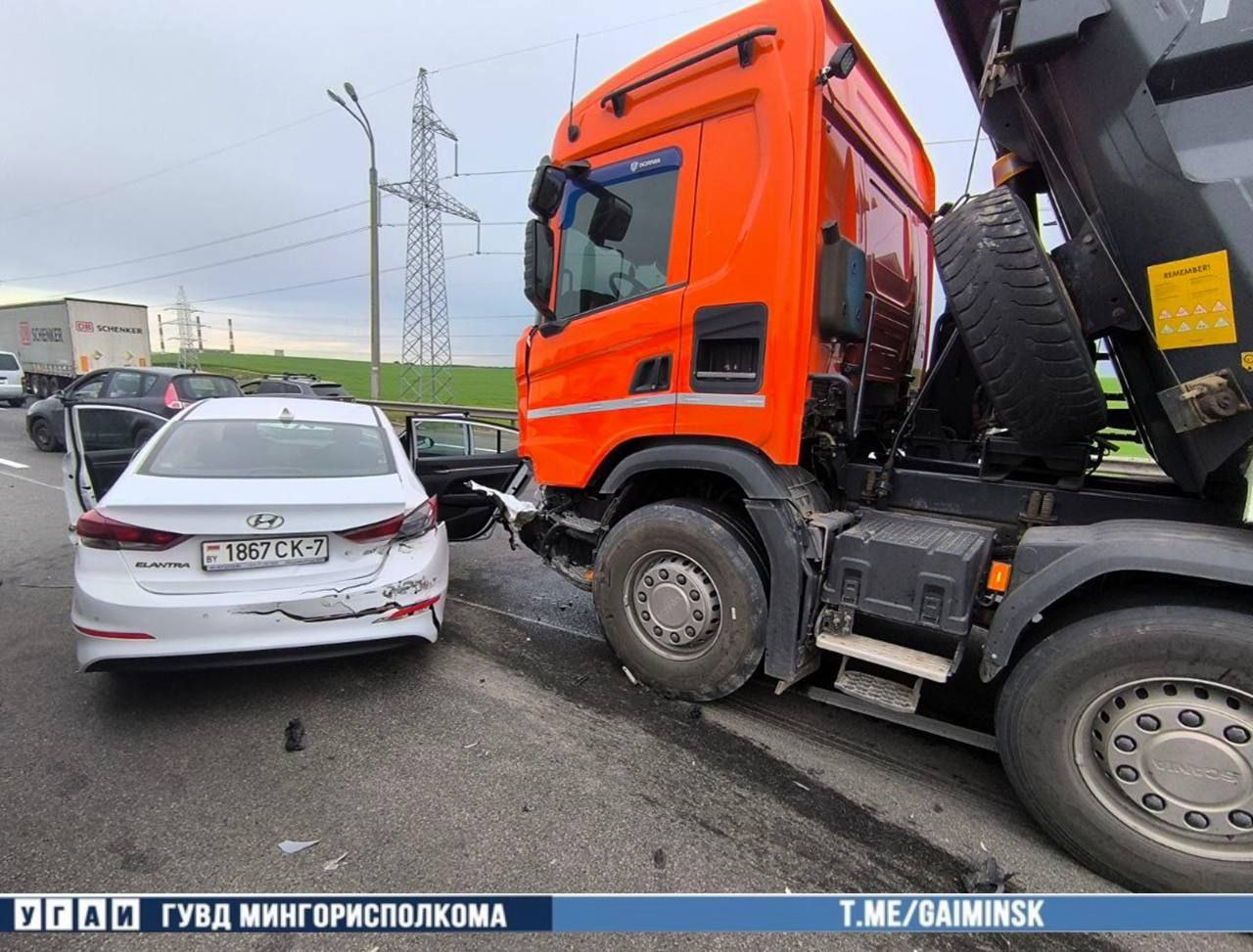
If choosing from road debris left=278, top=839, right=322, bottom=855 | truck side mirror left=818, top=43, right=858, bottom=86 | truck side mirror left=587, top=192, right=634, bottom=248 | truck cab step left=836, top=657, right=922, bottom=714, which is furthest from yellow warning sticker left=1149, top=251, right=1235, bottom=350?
road debris left=278, top=839, right=322, bottom=855

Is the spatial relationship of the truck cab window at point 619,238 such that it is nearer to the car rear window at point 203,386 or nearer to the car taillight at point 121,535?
the car taillight at point 121,535

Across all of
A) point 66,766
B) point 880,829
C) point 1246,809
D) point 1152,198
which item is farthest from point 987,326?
point 66,766

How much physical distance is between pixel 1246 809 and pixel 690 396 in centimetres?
243

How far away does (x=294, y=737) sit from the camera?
267cm

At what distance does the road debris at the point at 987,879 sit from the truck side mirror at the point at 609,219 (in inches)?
124

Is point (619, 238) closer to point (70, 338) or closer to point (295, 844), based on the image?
point (295, 844)

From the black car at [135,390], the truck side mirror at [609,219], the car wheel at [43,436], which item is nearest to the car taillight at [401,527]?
the truck side mirror at [609,219]

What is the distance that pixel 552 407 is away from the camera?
3545 mm

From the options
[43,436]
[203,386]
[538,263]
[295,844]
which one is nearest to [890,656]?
[295,844]

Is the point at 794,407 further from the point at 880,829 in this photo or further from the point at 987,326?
the point at 880,829

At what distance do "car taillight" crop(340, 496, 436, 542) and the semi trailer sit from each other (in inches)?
29.4

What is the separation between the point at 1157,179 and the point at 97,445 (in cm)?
614

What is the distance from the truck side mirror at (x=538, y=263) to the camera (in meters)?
3.43

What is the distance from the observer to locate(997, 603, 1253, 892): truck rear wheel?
6.19 feet
